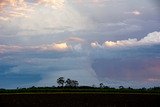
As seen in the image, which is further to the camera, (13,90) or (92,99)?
(13,90)

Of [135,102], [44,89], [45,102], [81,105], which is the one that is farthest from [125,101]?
[44,89]

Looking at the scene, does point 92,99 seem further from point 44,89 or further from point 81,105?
point 44,89

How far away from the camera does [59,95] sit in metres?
45.5

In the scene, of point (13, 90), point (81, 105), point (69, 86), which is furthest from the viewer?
point (69, 86)

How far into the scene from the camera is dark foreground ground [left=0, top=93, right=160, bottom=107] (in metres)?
44.8

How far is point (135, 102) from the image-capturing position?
4497cm

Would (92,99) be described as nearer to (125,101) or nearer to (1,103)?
(125,101)

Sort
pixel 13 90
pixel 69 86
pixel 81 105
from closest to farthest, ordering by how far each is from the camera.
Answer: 1. pixel 81 105
2. pixel 13 90
3. pixel 69 86

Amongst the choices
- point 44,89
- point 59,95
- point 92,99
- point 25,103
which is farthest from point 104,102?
point 44,89

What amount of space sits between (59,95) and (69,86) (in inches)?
740

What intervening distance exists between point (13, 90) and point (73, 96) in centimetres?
1535

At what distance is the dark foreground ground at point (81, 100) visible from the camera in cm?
4475

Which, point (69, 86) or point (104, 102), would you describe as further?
point (69, 86)

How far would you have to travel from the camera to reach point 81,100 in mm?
44938
